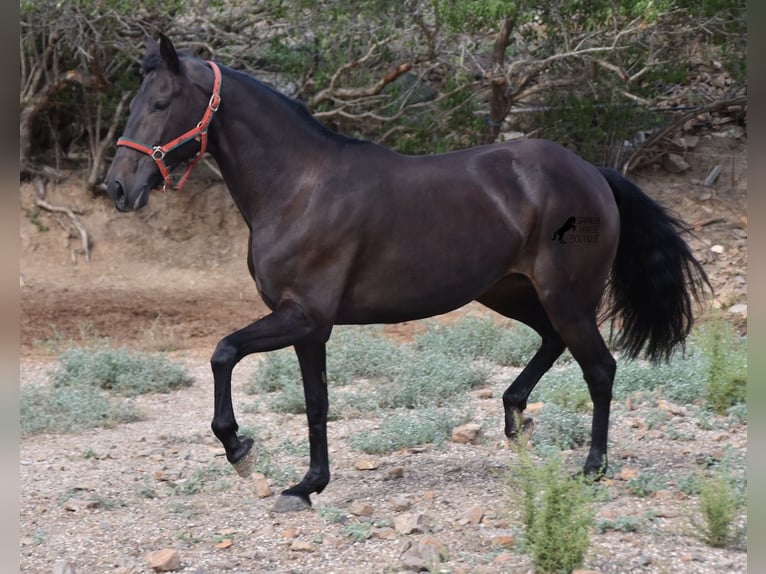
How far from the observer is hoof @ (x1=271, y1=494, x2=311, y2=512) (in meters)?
4.50

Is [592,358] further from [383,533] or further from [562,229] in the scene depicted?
[383,533]

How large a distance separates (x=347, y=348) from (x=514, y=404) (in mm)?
3019

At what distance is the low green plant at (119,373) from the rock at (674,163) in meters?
8.21

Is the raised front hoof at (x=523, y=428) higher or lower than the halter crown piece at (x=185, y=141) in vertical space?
lower

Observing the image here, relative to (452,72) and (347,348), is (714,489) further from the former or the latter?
(452,72)

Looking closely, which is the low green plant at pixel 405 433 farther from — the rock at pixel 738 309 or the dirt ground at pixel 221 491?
the rock at pixel 738 309

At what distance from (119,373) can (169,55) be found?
4.36m

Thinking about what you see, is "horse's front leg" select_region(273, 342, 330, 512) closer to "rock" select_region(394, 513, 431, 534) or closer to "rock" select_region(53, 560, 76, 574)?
"rock" select_region(394, 513, 431, 534)

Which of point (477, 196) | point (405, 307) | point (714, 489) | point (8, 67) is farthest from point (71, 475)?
point (8, 67)

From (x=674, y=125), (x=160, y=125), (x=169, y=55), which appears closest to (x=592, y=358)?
(x=160, y=125)

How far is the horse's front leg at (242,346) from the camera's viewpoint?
413cm

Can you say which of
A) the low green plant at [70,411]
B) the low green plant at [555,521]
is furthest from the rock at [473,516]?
the low green plant at [70,411]

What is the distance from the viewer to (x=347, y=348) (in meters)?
8.04

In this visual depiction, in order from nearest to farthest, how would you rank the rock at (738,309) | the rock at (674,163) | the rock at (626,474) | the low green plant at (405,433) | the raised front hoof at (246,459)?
1. the raised front hoof at (246,459)
2. the rock at (626,474)
3. the low green plant at (405,433)
4. the rock at (738,309)
5. the rock at (674,163)
